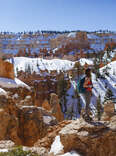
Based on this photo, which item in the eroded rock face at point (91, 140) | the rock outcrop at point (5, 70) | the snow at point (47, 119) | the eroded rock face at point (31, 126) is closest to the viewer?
the eroded rock face at point (91, 140)

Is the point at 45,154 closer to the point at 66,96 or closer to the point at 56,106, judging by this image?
the point at 56,106

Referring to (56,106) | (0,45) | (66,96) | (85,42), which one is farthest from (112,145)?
(0,45)

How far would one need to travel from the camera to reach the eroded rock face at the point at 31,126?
1391cm

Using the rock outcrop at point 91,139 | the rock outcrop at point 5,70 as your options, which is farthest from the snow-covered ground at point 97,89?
the rock outcrop at point 91,139

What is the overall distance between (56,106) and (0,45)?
117572 mm

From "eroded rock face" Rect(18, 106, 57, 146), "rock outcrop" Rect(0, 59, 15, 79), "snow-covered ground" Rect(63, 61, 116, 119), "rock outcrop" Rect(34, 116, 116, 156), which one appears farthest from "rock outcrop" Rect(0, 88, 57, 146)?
"snow-covered ground" Rect(63, 61, 116, 119)

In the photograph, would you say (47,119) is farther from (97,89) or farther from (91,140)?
(97,89)

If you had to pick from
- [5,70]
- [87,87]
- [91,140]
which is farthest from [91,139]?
[5,70]

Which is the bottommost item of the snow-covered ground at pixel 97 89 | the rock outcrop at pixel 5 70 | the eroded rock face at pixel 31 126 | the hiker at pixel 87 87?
the snow-covered ground at pixel 97 89

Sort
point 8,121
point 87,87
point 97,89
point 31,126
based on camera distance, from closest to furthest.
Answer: point 87,87 < point 8,121 < point 31,126 < point 97,89

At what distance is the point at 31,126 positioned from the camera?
46.2 ft

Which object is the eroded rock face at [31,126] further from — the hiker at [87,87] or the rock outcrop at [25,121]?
the hiker at [87,87]

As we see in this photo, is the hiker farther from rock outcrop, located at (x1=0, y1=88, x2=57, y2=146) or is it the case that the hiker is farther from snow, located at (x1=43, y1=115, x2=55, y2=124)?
snow, located at (x1=43, y1=115, x2=55, y2=124)

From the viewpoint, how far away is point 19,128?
13992 millimetres
